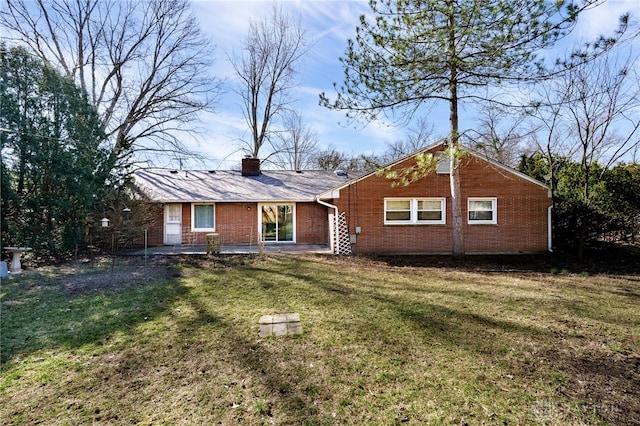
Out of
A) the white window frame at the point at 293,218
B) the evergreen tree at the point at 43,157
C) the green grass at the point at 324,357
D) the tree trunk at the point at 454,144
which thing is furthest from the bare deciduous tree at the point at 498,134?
the evergreen tree at the point at 43,157

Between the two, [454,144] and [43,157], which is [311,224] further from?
[43,157]

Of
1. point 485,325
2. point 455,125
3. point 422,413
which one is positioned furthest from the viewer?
point 455,125

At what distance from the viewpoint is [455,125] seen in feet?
35.0

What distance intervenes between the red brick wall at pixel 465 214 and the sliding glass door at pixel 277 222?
3698 millimetres

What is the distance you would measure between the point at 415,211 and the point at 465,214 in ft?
6.83

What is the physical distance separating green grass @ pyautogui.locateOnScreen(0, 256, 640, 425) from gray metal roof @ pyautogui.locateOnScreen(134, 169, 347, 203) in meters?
8.60

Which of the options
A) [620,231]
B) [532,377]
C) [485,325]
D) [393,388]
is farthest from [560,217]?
[393,388]

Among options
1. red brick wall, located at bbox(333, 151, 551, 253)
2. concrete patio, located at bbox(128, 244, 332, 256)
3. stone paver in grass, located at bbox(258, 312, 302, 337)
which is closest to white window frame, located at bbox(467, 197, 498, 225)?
red brick wall, located at bbox(333, 151, 551, 253)

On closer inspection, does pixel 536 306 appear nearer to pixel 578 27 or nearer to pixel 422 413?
pixel 422 413

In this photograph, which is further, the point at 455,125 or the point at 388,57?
the point at 455,125

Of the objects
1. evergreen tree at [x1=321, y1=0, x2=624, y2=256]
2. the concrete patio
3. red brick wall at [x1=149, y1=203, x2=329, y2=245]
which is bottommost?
the concrete patio

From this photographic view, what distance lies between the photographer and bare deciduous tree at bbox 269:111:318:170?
27516 millimetres

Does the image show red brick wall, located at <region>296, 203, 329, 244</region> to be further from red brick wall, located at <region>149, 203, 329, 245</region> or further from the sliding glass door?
the sliding glass door

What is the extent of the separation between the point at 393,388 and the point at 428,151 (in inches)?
431
